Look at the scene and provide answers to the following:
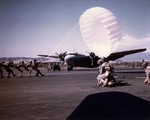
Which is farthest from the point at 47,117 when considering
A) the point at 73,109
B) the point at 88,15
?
the point at 88,15

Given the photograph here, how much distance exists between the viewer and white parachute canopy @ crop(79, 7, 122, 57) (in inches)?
A: 674

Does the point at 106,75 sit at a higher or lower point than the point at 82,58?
lower

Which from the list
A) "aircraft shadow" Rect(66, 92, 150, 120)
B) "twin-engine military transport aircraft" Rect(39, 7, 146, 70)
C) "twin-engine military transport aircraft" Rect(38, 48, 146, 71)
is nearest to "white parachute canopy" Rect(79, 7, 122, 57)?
"twin-engine military transport aircraft" Rect(39, 7, 146, 70)

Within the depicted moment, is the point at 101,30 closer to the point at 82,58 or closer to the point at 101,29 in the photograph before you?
the point at 101,29

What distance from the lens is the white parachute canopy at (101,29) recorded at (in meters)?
17.1

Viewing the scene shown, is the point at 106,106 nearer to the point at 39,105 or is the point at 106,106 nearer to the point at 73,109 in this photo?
the point at 73,109

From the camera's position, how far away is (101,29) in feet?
66.7

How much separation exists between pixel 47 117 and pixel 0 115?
1476 mm

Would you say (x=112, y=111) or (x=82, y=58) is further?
(x=82, y=58)

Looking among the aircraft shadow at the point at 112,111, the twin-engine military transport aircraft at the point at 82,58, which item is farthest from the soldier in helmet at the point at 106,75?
the twin-engine military transport aircraft at the point at 82,58

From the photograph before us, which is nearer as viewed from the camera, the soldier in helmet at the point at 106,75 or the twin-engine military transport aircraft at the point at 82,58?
the soldier in helmet at the point at 106,75

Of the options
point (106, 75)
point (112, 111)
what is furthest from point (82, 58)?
point (112, 111)

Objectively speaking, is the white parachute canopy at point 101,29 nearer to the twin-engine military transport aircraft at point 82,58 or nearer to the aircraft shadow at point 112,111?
the aircraft shadow at point 112,111

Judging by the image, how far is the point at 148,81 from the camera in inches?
674
